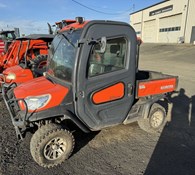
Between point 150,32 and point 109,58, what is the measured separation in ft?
128

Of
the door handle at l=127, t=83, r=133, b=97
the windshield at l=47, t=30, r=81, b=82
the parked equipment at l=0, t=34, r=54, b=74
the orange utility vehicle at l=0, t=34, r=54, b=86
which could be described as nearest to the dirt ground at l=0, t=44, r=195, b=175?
the door handle at l=127, t=83, r=133, b=97

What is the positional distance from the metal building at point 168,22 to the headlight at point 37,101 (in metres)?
29.8

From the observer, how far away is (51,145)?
2916 millimetres

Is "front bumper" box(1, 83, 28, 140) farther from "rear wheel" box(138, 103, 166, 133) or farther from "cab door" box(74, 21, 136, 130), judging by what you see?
"rear wheel" box(138, 103, 166, 133)

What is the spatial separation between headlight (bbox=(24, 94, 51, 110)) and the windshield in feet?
1.48

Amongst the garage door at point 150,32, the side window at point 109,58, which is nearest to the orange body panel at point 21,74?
the side window at point 109,58

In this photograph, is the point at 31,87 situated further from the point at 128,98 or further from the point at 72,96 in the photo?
the point at 128,98

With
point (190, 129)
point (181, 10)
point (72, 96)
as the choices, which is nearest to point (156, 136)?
point (190, 129)

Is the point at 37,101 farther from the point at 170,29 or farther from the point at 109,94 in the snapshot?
the point at 170,29

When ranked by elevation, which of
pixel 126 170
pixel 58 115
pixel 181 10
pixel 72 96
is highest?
pixel 181 10

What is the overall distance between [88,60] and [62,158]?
1627 millimetres

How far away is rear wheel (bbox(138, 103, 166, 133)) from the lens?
396 centimetres

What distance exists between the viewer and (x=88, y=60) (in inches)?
110

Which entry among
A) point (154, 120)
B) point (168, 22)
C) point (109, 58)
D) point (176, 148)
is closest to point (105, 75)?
point (109, 58)
